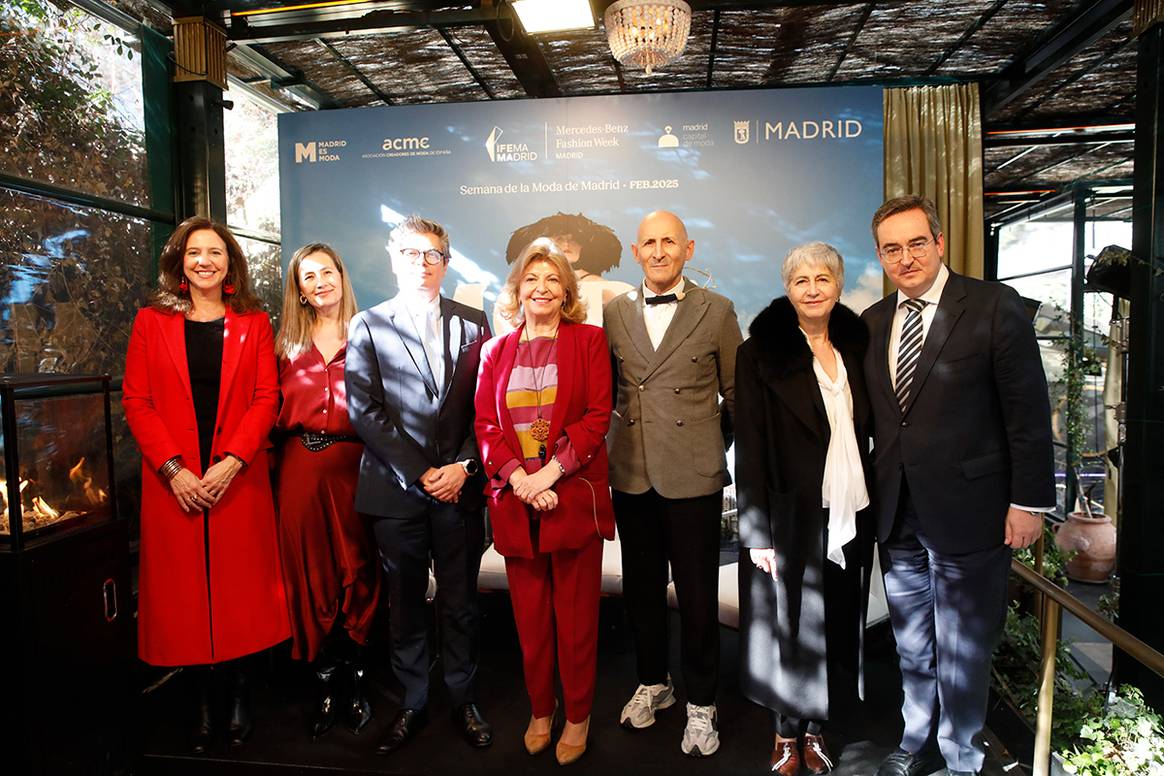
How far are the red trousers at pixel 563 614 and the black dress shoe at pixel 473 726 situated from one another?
289mm

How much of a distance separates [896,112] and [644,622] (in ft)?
12.5

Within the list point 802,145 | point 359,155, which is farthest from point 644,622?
point 359,155

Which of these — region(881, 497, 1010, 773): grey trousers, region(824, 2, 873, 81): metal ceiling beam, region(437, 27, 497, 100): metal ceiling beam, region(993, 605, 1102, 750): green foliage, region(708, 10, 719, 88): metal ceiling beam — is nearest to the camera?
region(881, 497, 1010, 773): grey trousers

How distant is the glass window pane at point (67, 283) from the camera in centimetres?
354

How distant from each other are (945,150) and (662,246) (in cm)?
318

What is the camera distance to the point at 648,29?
3836mm

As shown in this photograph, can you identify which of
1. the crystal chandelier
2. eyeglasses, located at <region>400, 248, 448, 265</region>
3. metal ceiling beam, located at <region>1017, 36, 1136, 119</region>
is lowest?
eyeglasses, located at <region>400, 248, 448, 265</region>

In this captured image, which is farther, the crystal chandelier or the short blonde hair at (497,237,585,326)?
the crystal chandelier

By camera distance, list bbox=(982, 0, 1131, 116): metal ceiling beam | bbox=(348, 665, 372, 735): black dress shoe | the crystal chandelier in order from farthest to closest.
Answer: bbox=(982, 0, 1131, 116): metal ceiling beam, the crystal chandelier, bbox=(348, 665, 372, 735): black dress shoe

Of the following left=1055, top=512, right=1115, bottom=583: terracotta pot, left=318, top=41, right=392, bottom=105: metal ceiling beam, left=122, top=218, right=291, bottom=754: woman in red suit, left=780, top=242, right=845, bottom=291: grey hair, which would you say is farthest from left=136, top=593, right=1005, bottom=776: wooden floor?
left=1055, top=512, right=1115, bottom=583: terracotta pot

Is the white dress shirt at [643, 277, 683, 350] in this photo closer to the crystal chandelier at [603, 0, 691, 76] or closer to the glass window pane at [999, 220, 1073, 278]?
the crystal chandelier at [603, 0, 691, 76]

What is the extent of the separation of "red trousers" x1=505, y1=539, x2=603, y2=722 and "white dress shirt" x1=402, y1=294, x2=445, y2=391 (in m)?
0.77

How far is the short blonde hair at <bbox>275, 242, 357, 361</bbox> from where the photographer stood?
2.97 m

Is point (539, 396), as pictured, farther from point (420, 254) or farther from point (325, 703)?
point (325, 703)
